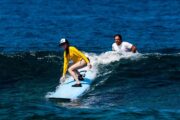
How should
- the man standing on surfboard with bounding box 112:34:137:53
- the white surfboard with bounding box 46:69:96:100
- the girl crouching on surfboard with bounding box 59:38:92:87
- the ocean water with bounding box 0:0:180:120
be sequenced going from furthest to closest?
the man standing on surfboard with bounding box 112:34:137:53, the girl crouching on surfboard with bounding box 59:38:92:87, the white surfboard with bounding box 46:69:96:100, the ocean water with bounding box 0:0:180:120

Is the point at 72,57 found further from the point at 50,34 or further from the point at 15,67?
the point at 50,34

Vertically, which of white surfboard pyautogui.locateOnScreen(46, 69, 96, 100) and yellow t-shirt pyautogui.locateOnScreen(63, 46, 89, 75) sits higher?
yellow t-shirt pyautogui.locateOnScreen(63, 46, 89, 75)

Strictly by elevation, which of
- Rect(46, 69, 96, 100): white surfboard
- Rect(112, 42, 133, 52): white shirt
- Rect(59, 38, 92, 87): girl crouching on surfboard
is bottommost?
→ Rect(46, 69, 96, 100): white surfboard

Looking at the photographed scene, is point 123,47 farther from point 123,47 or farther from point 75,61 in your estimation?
point 75,61

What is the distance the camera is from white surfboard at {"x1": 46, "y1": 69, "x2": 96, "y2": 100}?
840 inches

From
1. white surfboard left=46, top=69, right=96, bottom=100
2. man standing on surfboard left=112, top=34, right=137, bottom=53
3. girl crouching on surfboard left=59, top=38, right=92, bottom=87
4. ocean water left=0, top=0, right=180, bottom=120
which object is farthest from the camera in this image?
man standing on surfboard left=112, top=34, right=137, bottom=53

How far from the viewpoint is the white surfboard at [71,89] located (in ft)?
70.0

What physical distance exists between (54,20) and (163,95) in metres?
26.5

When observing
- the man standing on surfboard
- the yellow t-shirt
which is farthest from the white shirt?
the yellow t-shirt

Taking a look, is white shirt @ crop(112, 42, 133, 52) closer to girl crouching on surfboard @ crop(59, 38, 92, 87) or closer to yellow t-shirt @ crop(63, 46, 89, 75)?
girl crouching on surfboard @ crop(59, 38, 92, 87)

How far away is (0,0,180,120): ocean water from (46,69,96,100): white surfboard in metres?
0.28

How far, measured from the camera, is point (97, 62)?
1103 inches

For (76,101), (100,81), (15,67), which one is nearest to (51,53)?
(15,67)

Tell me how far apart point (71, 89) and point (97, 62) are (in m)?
5.92
